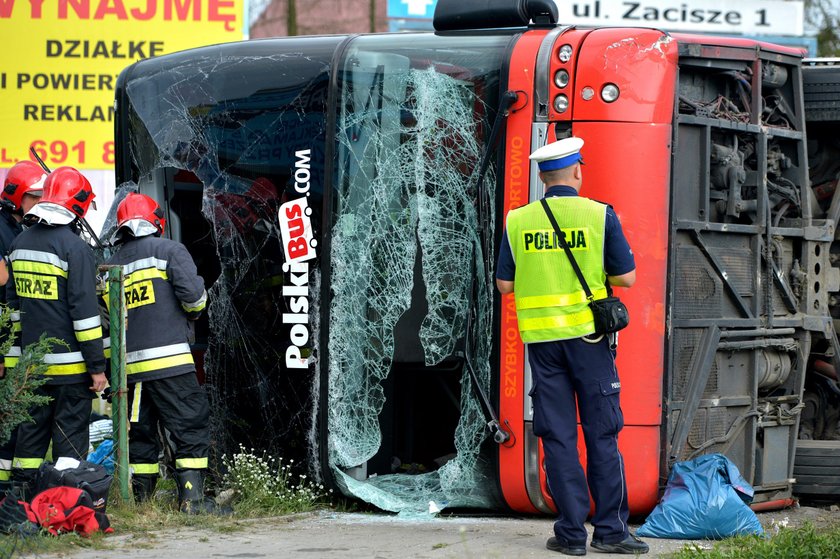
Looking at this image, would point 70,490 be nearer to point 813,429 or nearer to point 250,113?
point 250,113

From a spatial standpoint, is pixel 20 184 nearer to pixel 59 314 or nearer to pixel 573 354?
pixel 59 314

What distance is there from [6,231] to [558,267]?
3.07 meters

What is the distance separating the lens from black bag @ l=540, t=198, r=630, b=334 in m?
4.96

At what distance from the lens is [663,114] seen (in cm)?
557

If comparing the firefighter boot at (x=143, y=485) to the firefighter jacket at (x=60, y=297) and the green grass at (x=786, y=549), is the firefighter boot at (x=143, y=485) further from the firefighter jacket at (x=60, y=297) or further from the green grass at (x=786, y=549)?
the green grass at (x=786, y=549)

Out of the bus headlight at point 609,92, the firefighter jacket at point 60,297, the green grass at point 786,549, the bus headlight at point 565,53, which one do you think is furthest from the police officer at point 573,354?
the firefighter jacket at point 60,297

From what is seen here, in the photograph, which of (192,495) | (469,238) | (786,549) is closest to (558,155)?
(469,238)

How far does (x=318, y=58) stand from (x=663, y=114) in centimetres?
172

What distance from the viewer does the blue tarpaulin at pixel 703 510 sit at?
17.6 ft

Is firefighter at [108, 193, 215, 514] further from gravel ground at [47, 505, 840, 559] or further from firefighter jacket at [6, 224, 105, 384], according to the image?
gravel ground at [47, 505, 840, 559]

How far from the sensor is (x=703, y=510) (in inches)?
210

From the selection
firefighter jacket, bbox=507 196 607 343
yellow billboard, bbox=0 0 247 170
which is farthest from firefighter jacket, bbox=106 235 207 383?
yellow billboard, bbox=0 0 247 170

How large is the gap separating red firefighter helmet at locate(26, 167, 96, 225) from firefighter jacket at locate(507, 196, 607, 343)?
7.33 ft

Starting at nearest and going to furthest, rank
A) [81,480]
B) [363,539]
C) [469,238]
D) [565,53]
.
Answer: [363,539]
[81,480]
[565,53]
[469,238]
